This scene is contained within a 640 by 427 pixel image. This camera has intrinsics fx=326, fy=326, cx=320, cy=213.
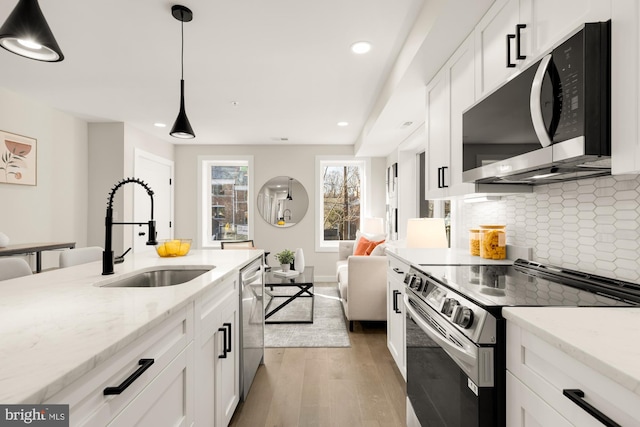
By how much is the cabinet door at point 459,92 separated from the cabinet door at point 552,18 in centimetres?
48

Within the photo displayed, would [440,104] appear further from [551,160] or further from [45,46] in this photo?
[45,46]

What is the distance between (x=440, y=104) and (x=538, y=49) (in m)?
1.05

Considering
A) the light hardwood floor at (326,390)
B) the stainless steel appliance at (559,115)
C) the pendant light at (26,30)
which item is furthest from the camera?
the light hardwood floor at (326,390)

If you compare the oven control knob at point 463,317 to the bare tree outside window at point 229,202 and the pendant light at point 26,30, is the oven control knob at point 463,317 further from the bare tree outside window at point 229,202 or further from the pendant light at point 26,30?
the bare tree outside window at point 229,202

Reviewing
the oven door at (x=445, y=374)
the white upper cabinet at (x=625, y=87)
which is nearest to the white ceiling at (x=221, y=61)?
the white upper cabinet at (x=625, y=87)

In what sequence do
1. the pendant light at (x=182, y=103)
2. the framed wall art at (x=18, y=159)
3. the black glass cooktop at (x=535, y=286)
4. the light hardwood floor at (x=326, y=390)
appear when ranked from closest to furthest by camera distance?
the black glass cooktop at (x=535, y=286)
the light hardwood floor at (x=326, y=390)
the pendant light at (x=182, y=103)
the framed wall art at (x=18, y=159)


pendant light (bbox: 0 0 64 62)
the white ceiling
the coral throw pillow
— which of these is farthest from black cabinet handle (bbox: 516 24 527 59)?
the coral throw pillow

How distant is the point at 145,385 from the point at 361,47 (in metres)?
2.55

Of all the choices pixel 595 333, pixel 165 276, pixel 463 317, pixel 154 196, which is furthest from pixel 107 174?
pixel 595 333

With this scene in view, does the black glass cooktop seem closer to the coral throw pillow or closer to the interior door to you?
the coral throw pillow

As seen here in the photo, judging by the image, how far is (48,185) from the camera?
3.97 meters

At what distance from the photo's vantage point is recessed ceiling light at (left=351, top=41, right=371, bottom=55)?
2.50 meters

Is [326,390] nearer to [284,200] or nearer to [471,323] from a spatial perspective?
[471,323]

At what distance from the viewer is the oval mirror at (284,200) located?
591cm
